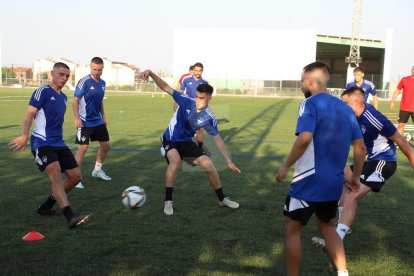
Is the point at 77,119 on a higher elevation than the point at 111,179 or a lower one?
higher

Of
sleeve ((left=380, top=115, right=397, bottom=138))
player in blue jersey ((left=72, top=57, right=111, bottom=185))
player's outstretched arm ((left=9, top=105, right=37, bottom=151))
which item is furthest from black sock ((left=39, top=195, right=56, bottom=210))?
sleeve ((left=380, top=115, right=397, bottom=138))

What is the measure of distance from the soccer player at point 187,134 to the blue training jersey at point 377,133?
1761mm

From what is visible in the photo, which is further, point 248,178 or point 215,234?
point 248,178

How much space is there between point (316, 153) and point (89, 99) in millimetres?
4956

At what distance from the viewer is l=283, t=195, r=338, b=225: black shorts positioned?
3.48 m

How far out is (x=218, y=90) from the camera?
56.2 metres

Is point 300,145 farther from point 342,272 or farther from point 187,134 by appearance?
point 187,134

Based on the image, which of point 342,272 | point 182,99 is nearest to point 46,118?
point 182,99

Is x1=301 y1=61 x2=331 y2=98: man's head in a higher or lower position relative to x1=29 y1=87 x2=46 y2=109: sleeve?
higher

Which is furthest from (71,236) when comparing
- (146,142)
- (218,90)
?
(218,90)

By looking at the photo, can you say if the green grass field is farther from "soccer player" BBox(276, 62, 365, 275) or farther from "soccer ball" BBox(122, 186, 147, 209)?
"soccer player" BBox(276, 62, 365, 275)

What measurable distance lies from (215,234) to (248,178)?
306 centimetres

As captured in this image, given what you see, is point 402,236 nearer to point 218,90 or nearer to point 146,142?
point 146,142

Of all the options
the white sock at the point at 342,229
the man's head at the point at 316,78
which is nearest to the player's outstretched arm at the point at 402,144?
the white sock at the point at 342,229
